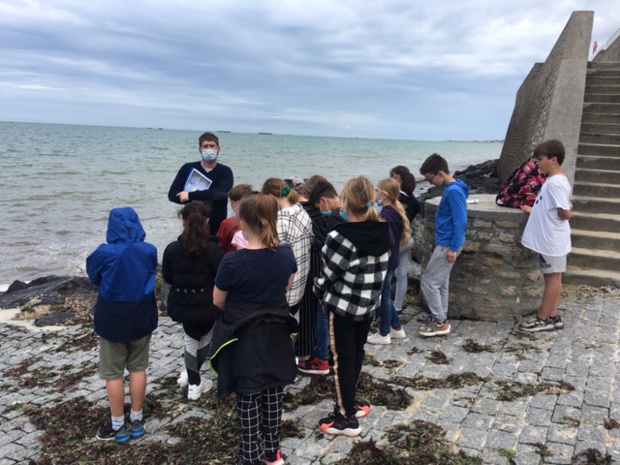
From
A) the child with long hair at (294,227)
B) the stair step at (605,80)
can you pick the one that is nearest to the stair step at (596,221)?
the stair step at (605,80)

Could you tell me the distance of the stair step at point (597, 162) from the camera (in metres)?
8.34

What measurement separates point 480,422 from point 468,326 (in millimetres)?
2074

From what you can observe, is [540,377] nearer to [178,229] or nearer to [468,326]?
[468,326]

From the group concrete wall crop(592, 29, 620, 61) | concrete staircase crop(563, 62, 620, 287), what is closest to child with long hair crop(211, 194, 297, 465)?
concrete staircase crop(563, 62, 620, 287)

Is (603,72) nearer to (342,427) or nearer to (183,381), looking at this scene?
(342,427)

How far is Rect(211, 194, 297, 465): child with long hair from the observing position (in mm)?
3094

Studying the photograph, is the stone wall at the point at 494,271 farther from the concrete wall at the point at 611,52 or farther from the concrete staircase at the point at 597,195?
the concrete wall at the point at 611,52

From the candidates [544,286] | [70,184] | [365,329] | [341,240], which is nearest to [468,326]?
[544,286]

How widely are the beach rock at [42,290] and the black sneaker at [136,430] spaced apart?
482 centimetres

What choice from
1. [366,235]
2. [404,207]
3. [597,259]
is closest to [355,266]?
[366,235]

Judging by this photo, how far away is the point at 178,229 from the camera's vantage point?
16000mm

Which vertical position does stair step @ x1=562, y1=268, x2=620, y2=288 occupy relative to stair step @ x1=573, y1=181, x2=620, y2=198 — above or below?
below

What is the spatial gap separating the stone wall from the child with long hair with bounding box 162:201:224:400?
10.3 ft

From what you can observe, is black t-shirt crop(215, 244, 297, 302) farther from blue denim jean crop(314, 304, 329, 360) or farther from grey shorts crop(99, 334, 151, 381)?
blue denim jean crop(314, 304, 329, 360)
